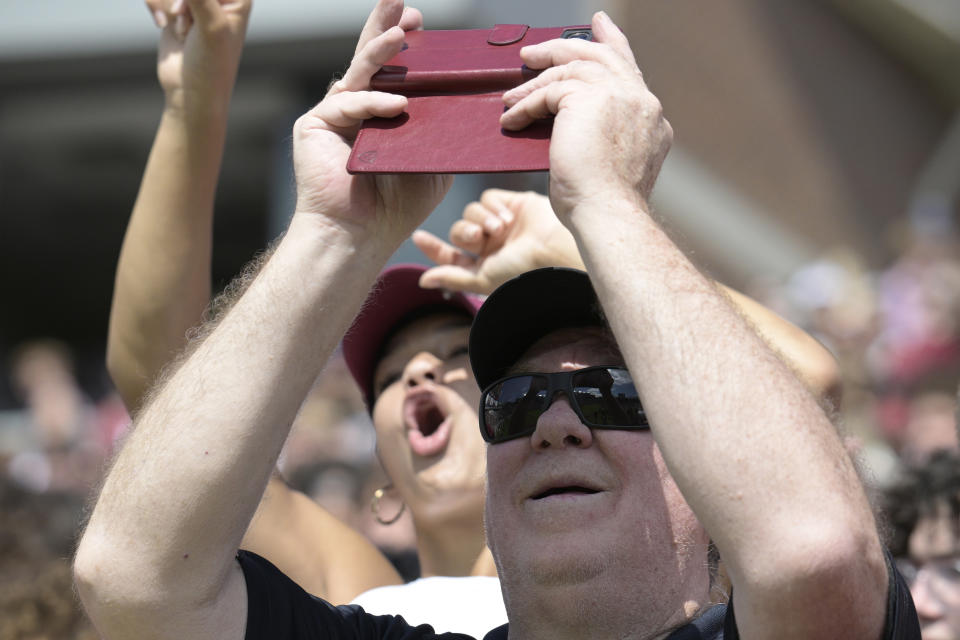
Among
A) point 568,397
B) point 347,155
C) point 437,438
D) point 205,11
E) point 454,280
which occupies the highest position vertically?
point 347,155

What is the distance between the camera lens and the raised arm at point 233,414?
1.70 meters

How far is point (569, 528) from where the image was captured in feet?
6.22

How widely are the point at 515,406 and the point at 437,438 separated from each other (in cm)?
75

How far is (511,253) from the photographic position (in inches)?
105

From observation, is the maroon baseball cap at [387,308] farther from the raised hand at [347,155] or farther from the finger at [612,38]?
the finger at [612,38]

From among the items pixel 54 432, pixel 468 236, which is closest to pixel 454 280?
pixel 468 236

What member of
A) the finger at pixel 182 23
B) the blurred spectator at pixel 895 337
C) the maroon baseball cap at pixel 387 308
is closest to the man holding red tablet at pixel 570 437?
the maroon baseball cap at pixel 387 308

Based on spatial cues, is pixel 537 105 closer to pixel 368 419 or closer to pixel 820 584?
pixel 820 584

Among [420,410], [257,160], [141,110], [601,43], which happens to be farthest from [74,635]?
[257,160]

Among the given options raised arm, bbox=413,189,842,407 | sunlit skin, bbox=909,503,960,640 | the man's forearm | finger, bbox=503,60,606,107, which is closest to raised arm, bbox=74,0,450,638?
the man's forearm

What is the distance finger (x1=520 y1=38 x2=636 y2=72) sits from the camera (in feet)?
5.76

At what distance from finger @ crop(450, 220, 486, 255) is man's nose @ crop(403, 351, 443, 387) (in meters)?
0.29

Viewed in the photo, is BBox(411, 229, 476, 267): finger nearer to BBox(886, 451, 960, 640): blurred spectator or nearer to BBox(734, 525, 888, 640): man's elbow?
BBox(886, 451, 960, 640): blurred spectator

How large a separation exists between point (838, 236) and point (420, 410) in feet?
32.4
